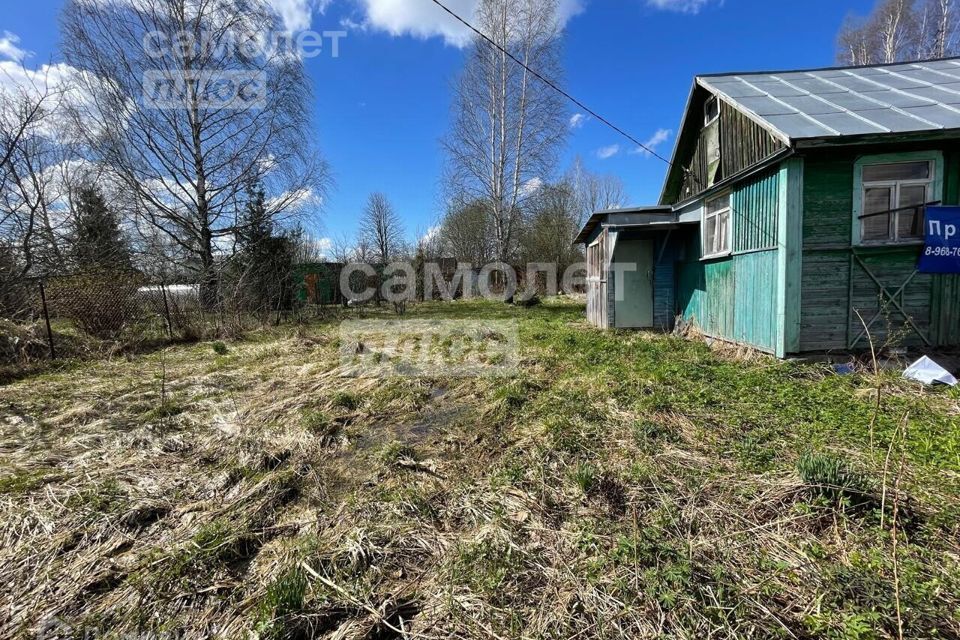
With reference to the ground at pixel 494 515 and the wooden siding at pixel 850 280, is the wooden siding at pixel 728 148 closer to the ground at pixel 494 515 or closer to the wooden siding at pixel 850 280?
the wooden siding at pixel 850 280

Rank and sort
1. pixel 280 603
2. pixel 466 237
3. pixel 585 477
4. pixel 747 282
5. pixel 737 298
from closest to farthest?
pixel 280 603 < pixel 585 477 < pixel 747 282 < pixel 737 298 < pixel 466 237

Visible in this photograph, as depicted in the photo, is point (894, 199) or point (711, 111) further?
point (711, 111)

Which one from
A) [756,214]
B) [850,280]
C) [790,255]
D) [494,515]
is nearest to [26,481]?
[494,515]

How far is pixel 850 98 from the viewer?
565 centimetres

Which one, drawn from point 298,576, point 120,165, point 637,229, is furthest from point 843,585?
point 120,165

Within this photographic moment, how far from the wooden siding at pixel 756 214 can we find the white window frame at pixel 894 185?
0.87m

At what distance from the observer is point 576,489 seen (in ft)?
8.32

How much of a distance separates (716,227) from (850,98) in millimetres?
2402

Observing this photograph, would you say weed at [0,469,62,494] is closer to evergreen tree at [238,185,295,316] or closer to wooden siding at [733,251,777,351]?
wooden siding at [733,251,777,351]

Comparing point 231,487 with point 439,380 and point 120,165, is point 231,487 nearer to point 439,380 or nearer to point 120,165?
point 439,380

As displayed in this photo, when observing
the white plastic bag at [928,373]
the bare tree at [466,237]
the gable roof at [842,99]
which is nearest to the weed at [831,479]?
the white plastic bag at [928,373]

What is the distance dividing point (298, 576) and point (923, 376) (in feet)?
21.1

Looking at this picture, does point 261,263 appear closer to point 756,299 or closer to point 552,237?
point 756,299

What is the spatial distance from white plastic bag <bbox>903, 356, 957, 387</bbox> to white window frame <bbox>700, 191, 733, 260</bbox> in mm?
2706
